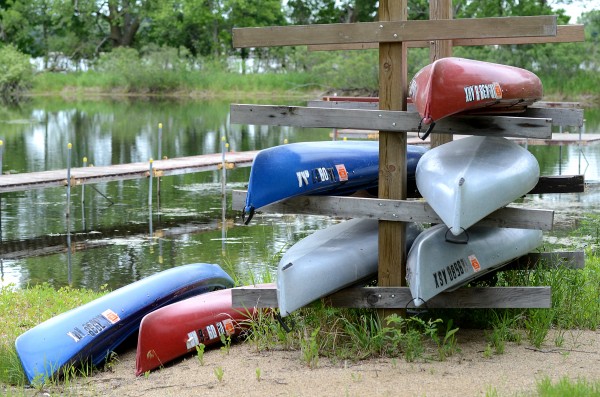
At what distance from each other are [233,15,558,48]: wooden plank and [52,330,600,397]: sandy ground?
1771mm

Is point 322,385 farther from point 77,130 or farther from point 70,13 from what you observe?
point 70,13

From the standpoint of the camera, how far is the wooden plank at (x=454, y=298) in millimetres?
5793

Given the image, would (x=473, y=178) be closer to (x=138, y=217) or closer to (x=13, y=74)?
(x=138, y=217)

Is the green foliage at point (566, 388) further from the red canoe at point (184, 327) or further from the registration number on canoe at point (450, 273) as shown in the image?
the red canoe at point (184, 327)

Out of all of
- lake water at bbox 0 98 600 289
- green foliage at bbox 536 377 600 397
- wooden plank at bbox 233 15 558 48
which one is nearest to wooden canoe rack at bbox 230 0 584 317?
wooden plank at bbox 233 15 558 48

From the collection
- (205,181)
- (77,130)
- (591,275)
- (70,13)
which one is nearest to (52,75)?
(70,13)

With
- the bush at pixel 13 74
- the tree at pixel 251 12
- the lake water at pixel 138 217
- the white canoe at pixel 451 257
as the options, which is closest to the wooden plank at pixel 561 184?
the white canoe at pixel 451 257

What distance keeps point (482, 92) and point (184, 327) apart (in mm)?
2245

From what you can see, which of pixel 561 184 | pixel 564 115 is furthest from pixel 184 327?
pixel 564 115

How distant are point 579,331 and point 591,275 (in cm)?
158

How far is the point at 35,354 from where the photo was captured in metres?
5.98

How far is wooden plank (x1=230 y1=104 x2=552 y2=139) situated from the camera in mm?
5676

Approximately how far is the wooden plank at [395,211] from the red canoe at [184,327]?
738 millimetres

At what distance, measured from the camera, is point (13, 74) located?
5212cm
